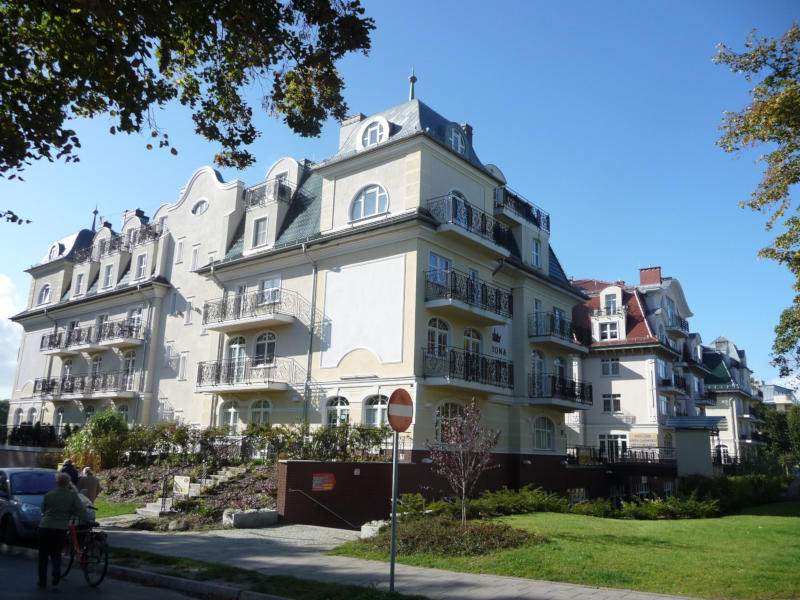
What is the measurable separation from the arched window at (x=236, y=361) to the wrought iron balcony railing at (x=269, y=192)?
247 inches

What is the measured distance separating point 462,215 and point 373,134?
15.9 feet

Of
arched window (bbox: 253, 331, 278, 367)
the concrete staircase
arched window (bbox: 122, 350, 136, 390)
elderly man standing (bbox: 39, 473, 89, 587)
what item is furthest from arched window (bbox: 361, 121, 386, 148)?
arched window (bbox: 122, 350, 136, 390)

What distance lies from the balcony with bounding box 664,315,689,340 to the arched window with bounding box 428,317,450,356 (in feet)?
101

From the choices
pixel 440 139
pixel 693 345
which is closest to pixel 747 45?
pixel 440 139

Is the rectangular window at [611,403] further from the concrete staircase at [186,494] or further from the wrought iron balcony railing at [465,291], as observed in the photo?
the concrete staircase at [186,494]

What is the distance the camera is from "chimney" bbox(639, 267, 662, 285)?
161 ft

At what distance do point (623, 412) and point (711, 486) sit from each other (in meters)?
17.7

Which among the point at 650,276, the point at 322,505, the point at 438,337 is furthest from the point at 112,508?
the point at 650,276

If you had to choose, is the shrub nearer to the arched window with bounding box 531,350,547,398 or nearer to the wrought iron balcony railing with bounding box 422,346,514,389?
the wrought iron balcony railing with bounding box 422,346,514,389

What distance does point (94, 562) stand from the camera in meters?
9.53

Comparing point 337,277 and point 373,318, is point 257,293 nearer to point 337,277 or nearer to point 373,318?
point 337,277

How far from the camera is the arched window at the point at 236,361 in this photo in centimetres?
2628

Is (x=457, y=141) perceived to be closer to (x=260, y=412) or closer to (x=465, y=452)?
(x=260, y=412)

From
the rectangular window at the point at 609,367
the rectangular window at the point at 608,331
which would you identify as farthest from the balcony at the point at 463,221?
the rectangular window at the point at 608,331
